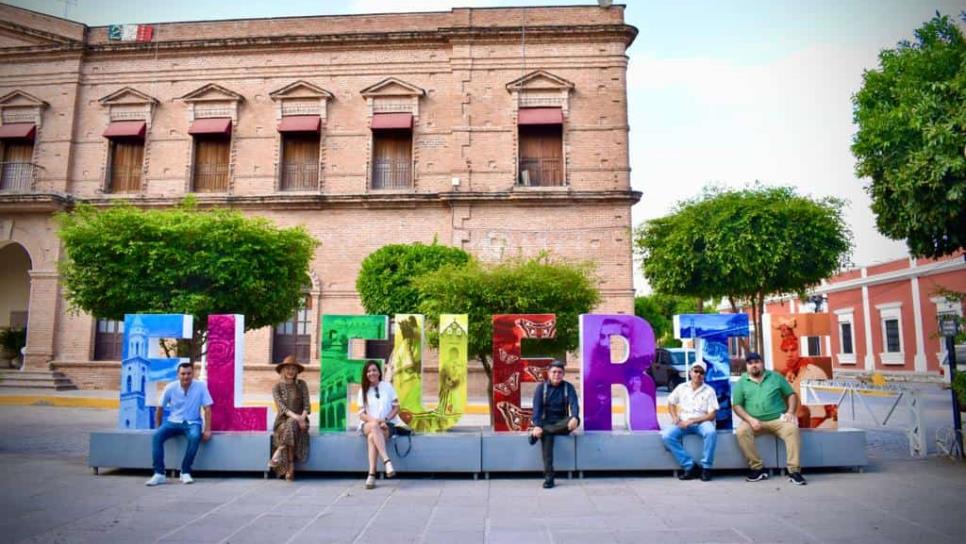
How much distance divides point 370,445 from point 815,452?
5.65 metres

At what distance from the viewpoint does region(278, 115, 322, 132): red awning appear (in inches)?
742

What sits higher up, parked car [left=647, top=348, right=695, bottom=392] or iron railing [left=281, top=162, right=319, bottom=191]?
iron railing [left=281, top=162, right=319, bottom=191]

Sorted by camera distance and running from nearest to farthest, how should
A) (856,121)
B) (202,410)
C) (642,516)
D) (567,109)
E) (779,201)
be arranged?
(642,516)
(202,410)
(856,121)
(779,201)
(567,109)

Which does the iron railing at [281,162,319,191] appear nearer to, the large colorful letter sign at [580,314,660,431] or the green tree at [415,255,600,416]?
the green tree at [415,255,600,416]

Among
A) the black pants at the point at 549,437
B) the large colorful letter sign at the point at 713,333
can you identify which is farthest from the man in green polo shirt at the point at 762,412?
the black pants at the point at 549,437

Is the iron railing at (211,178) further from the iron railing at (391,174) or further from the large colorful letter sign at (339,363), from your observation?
the large colorful letter sign at (339,363)

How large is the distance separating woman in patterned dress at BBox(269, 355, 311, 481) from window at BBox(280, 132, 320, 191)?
12.6m

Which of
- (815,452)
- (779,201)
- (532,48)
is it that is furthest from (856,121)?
(815,452)

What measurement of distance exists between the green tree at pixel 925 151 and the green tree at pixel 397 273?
29.5 ft

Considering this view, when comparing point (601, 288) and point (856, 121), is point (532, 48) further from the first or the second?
point (856, 121)

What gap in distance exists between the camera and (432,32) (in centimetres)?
1900

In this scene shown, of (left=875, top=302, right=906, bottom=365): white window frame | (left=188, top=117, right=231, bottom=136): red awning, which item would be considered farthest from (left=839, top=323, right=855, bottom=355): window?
(left=188, top=117, right=231, bottom=136): red awning

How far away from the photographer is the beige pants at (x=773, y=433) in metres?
7.30

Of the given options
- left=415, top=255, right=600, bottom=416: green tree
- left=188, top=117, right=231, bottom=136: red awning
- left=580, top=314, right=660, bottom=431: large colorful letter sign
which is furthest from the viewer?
left=188, top=117, right=231, bottom=136: red awning
